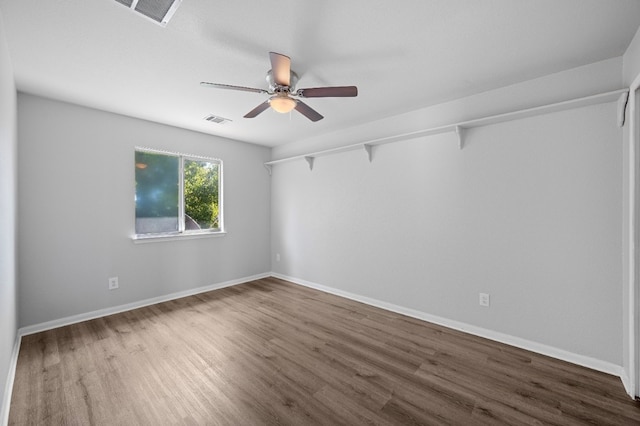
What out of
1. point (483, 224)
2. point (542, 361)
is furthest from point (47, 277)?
point (542, 361)

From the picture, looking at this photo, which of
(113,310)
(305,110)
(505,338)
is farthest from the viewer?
(113,310)

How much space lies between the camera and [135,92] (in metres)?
2.67

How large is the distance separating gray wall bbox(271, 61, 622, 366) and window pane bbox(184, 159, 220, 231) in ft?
6.94

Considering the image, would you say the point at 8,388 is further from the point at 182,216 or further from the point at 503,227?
the point at 503,227

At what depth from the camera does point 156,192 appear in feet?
12.3

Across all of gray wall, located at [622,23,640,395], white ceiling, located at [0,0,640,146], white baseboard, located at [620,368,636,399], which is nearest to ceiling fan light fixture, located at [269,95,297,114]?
white ceiling, located at [0,0,640,146]

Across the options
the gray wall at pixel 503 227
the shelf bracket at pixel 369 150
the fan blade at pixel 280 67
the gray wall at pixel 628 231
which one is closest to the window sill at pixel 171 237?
the gray wall at pixel 503 227

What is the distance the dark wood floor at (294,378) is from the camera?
165cm

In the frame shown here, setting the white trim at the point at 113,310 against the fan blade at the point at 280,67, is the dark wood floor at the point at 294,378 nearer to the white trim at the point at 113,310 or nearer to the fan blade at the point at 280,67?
the white trim at the point at 113,310

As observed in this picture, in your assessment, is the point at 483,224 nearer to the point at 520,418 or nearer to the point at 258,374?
the point at 520,418

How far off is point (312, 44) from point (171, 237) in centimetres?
326

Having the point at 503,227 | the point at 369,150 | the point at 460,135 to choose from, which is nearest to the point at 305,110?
the point at 369,150

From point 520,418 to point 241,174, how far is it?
14.8 feet

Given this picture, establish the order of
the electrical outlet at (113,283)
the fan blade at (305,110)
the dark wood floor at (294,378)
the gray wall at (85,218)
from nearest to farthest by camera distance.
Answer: the dark wood floor at (294,378), the fan blade at (305,110), the gray wall at (85,218), the electrical outlet at (113,283)
